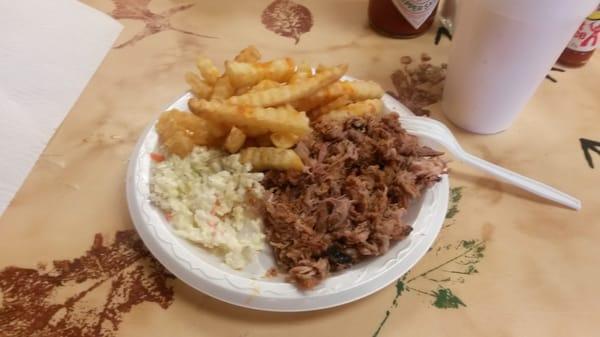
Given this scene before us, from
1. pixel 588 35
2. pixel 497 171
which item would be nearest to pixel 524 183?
pixel 497 171

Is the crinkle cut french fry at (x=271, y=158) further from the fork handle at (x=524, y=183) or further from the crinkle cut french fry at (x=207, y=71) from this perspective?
A: the fork handle at (x=524, y=183)

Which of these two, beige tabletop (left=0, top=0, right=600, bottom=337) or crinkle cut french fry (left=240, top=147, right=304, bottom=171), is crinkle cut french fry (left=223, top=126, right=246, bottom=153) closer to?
crinkle cut french fry (left=240, top=147, right=304, bottom=171)

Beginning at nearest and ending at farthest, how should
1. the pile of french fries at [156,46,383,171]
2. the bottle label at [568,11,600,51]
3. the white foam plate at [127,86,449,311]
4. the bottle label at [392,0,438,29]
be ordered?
1. the white foam plate at [127,86,449,311]
2. the pile of french fries at [156,46,383,171]
3. the bottle label at [568,11,600,51]
4. the bottle label at [392,0,438,29]

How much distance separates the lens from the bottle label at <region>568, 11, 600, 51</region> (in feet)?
4.32

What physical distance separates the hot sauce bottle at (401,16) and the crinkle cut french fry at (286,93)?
1.99 feet

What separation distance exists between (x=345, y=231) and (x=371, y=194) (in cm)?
11

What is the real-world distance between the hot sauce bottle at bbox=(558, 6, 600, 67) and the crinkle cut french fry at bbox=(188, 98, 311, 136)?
3.15 ft

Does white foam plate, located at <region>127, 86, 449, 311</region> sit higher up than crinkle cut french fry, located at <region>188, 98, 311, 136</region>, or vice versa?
crinkle cut french fry, located at <region>188, 98, 311, 136</region>

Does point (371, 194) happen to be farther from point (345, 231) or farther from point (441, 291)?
point (441, 291)

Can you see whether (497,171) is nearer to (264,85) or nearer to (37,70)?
(264,85)

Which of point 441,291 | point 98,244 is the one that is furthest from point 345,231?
point 98,244

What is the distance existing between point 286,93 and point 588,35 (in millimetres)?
1050

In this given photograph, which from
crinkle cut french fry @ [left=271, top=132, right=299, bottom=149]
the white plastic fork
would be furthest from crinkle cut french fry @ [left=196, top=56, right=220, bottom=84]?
the white plastic fork

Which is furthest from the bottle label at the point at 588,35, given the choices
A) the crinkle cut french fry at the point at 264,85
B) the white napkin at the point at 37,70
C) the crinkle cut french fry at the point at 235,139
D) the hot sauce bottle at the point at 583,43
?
the white napkin at the point at 37,70
